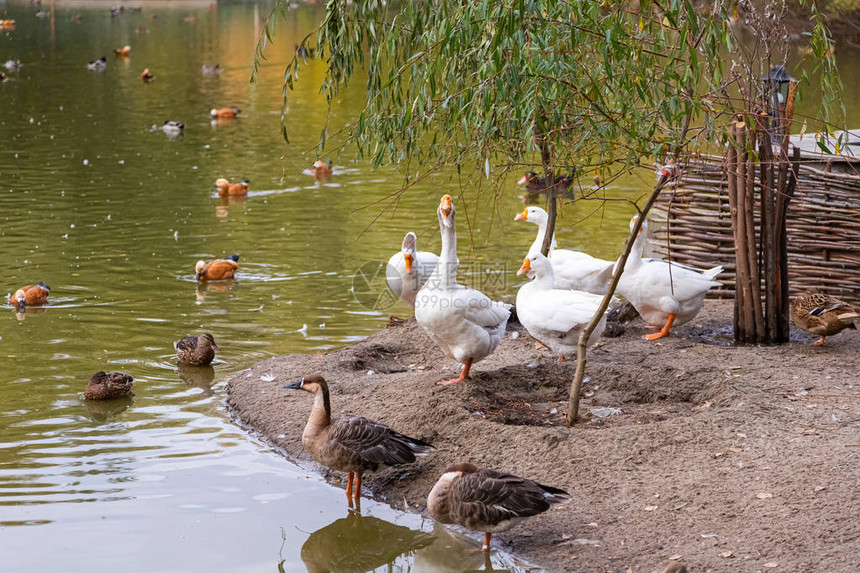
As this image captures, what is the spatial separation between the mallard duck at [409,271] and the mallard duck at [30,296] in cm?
463

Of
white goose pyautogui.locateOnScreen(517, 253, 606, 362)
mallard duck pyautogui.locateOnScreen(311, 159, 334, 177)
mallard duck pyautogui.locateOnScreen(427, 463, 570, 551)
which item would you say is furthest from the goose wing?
mallard duck pyautogui.locateOnScreen(311, 159, 334, 177)

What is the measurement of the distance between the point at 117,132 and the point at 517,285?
16.3 m

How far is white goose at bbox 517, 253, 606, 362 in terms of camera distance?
8.68 meters

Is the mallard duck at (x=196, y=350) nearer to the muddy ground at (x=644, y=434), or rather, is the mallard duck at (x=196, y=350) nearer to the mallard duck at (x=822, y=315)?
the muddy ground at (x=644, y=434)

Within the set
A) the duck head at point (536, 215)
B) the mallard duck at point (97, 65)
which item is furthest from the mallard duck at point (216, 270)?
the mallard duck at point (97, 65)

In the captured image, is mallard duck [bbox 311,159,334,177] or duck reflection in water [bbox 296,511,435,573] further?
mallard duck [bbox 311,159,334,177]

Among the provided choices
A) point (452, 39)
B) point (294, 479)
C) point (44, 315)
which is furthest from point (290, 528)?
point (44, 315)

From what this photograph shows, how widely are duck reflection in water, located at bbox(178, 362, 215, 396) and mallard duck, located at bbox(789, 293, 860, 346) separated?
5.85 m

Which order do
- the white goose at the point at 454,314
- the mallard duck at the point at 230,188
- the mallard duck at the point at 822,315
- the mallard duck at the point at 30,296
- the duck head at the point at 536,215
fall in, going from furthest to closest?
the mallard duck at the point at 230,188 < the mallard duck at the point at 30,296 < the duck head at the point at 536,215 < the mallard duck at the point at 822,315 < the white goose at the point at 454,314

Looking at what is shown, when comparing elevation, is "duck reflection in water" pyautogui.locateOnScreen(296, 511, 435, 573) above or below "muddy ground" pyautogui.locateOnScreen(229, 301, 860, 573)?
below

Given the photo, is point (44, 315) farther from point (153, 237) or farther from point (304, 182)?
point (304, 182)

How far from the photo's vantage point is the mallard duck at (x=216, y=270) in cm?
1355

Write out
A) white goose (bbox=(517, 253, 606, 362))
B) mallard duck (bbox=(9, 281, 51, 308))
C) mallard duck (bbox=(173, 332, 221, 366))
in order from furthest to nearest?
mallard duck (bbox=(9, 281, 51, 308)), mallard duck (bbox=(173, 332, 221, 366)), white goose (bbox=(517, 253, 606, 362))

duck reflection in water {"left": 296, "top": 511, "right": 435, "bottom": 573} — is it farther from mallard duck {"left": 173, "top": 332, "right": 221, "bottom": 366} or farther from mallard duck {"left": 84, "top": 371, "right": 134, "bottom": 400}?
mallard duck {"left": 173, "top": 332, "right": 221, "bottom": 366}
